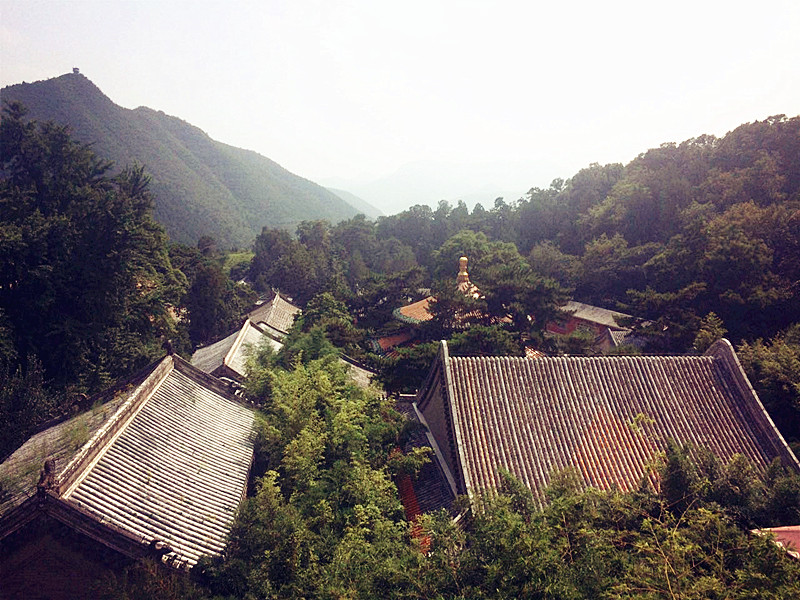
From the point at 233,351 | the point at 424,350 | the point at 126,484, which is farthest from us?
the point at 233,351

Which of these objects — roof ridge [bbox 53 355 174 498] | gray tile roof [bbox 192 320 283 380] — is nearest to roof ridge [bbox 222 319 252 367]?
gray tile roof [bbox 192 320 283 380]

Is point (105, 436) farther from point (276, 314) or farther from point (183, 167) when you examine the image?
point (183, 167)

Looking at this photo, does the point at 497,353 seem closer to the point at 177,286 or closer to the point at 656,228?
the point at 177,286

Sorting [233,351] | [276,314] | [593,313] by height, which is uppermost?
[233,351]

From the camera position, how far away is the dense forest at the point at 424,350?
5941 millimetres

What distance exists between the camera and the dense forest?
5.94 m

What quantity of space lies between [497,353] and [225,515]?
11893 mm

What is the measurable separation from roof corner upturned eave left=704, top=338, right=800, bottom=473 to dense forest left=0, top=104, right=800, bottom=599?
257 cm

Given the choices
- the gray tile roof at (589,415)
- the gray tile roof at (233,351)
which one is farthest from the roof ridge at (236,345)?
the gray tile roof at (589,415)


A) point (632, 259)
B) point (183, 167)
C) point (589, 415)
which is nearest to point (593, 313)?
point (632, 259)

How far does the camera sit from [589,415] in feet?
36.0

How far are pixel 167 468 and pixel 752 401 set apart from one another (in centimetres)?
1312

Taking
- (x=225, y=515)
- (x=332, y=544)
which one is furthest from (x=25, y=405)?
(x=332, y=544)

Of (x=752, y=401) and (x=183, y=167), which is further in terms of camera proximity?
(x=183, y=167)
